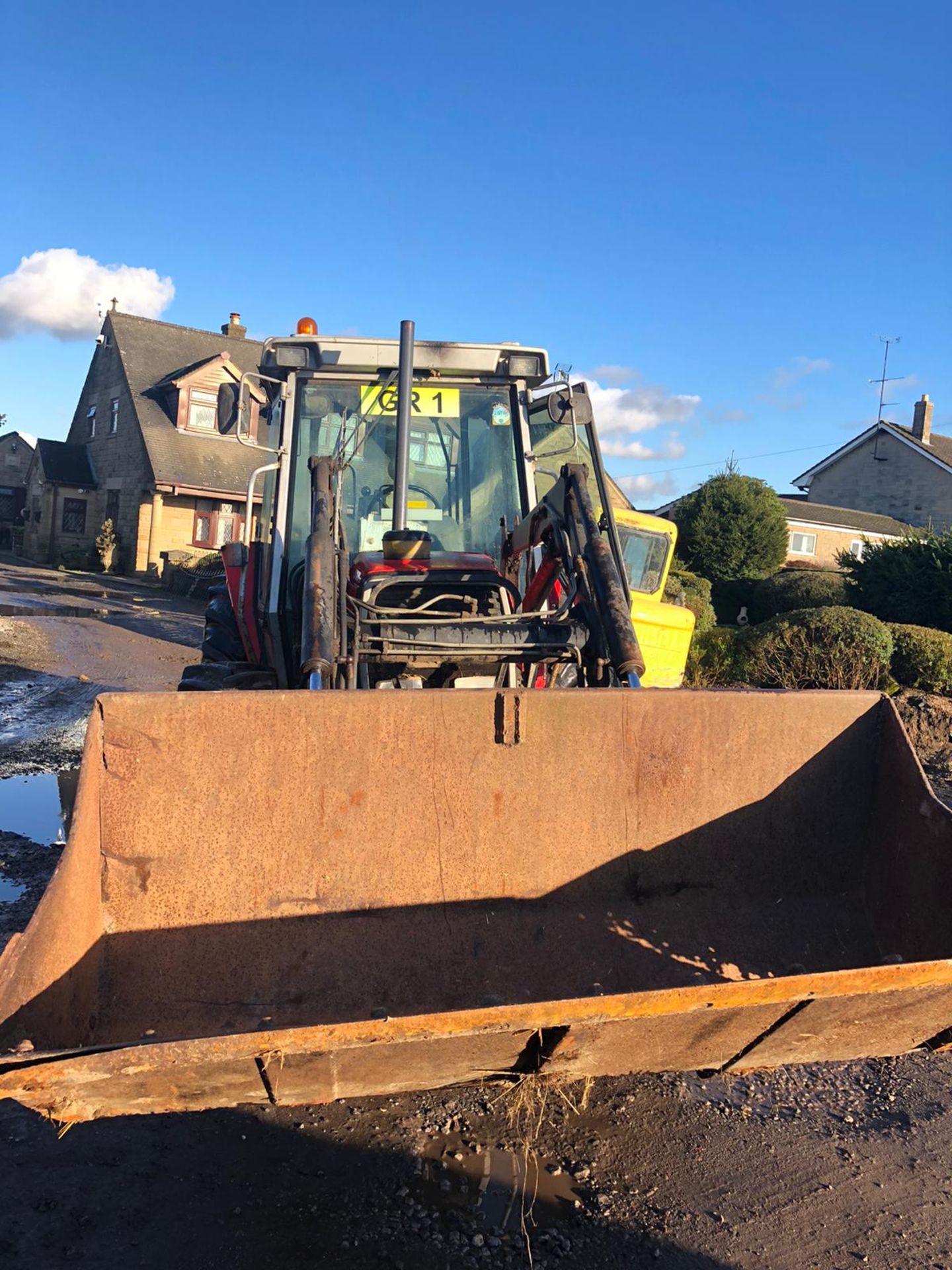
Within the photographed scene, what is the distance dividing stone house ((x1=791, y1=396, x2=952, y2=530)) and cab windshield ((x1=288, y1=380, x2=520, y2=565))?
3320 centimetres

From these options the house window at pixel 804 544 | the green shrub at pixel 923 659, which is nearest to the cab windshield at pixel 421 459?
the green shrub at pixel 923 659

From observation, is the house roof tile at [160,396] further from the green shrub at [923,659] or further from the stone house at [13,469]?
the green shrub at [923,659]

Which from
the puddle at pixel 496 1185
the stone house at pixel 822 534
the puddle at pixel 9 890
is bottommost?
the puddle at pixel 496 1185

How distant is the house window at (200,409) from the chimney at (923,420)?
26.0 m

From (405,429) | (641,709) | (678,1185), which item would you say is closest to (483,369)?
(405,429)

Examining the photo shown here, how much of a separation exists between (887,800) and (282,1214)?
2450mm

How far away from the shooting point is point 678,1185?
→ 10.2ft

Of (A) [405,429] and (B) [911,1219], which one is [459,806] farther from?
(A) [405,429]

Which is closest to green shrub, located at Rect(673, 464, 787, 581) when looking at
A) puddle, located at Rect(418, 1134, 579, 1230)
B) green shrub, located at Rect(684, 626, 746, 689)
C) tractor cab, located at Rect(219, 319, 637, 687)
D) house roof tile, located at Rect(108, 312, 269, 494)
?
green shrub, located at Rect(684, 626, 746, 689)

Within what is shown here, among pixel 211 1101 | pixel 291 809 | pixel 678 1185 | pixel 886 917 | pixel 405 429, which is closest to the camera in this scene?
pixel 211 1101

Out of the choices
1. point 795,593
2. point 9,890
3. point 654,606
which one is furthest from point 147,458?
point 9,890

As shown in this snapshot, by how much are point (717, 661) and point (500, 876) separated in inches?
346

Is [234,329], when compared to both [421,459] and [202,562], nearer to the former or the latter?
[202,562]

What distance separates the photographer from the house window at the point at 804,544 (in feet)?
101
